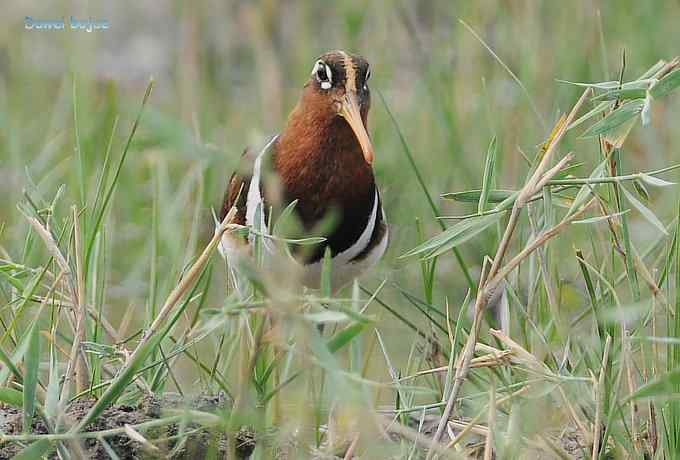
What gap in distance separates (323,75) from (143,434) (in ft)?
3.35

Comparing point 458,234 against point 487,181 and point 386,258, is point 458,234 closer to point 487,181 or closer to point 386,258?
point 487,181

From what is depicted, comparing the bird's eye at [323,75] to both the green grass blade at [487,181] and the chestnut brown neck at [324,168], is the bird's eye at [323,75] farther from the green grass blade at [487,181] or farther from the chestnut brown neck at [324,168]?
the green grass blade at [487,181]

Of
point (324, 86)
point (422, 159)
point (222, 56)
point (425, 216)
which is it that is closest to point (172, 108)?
point (222, 56)

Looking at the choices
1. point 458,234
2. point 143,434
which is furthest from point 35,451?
point 458,234

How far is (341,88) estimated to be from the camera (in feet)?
8.10

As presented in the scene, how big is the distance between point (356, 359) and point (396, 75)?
2.67 meters

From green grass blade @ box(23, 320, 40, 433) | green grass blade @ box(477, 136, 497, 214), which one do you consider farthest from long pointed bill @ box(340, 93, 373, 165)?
green grass blade @ box(23, 320, 40, 433)

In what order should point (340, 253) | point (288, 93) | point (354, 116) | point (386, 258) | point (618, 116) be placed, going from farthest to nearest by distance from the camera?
point (288, 93) < point (386, 258) < point (340, 253) < point (354, 116) < point (618, 116)

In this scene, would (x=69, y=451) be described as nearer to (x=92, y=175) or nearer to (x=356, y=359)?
(x=356, y=359)

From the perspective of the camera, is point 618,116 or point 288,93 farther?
point 288,93

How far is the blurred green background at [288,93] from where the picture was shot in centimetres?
298

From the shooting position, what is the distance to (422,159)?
370 centimetres

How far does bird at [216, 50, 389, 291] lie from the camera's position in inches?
96.6

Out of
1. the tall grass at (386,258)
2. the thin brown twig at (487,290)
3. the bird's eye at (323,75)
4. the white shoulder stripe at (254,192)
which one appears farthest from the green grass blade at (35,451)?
the bird's eye at (323,75)
